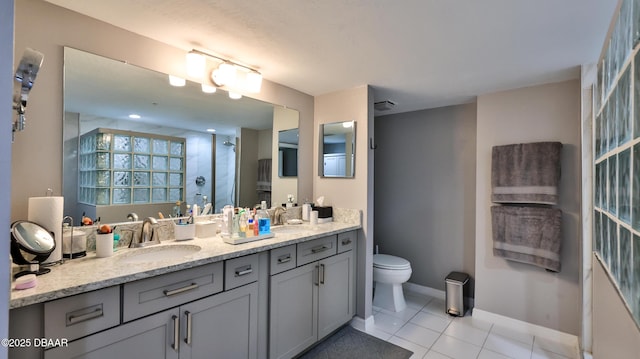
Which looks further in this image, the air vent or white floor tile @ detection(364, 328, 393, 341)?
the air vent

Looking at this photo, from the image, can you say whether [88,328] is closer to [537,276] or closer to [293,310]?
[293,310]

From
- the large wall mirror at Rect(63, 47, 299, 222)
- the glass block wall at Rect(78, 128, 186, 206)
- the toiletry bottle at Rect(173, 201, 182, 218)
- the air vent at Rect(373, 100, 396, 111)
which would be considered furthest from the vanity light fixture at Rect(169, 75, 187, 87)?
the air vent at Rect(373, 100, 396, 111)

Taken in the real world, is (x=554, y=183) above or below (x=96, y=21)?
below

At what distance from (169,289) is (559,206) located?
292cm

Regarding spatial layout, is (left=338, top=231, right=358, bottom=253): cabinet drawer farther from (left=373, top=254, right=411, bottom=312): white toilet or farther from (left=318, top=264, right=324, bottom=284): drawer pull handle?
(left=373, top=254, right=411, bottom=312): white toilet

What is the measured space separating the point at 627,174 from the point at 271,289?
1737 millimetres

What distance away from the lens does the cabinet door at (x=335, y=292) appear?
2.25m

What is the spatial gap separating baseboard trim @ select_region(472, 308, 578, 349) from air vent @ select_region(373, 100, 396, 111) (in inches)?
87.8

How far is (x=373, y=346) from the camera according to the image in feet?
7.52

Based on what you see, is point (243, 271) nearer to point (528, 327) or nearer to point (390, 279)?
point (390, 279)

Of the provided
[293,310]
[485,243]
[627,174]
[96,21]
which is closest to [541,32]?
[627,174]

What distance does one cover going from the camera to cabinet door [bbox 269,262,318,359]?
6.18 feet

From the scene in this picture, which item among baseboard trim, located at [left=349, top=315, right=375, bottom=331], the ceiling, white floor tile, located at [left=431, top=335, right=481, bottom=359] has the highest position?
the ceiling

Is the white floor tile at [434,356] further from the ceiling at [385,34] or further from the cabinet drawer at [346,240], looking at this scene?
the ceiling at [385,34]
